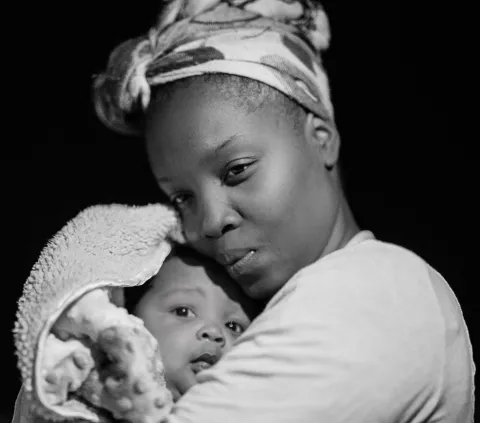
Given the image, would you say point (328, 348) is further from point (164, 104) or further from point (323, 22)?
point (323, 22)

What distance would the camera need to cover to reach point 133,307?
4.43 ft

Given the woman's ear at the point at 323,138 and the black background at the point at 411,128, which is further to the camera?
the black background at the point at 411,128

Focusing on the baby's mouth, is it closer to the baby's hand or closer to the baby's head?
the baby's head

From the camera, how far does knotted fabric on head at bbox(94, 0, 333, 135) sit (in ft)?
4.28

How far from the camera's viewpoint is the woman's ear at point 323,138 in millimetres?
1340

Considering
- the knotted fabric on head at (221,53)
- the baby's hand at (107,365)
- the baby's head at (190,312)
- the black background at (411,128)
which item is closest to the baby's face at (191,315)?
the baby's head at (190,312)

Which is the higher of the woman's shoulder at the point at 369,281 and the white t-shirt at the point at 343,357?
the woman's shoulder at the point at 369,281

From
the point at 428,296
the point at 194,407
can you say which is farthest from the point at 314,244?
the point at 194,407

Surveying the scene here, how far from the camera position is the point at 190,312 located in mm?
1294

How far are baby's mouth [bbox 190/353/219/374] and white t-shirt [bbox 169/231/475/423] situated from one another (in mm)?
150

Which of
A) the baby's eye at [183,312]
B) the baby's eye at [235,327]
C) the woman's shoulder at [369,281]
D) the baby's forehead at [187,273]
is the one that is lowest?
the baby's eye at [235,327]

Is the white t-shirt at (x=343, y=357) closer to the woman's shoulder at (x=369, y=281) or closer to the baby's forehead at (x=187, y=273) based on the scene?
the woman's shoulder at (x=369, y=281)

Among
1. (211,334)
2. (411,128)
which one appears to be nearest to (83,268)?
(211,334)

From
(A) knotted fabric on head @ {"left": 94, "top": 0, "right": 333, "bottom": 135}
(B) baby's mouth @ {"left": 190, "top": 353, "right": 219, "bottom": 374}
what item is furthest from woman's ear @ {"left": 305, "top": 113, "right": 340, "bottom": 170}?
(B) baby's mouth @ {"left": 190, "top": 353, "right": 219, "bottom": 374}
